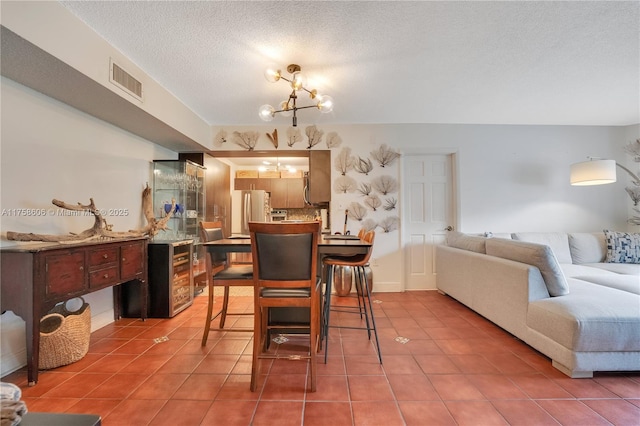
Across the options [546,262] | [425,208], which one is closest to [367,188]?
[425,208]

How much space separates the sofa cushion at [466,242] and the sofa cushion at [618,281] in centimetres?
99

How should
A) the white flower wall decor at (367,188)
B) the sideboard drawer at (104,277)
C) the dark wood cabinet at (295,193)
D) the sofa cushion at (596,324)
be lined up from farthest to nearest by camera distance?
the dark wood cabinet at (295,193), the white flower wall decor at (367,188), the sideboard drawer at (104,277), the sofa cushion at (596,324)

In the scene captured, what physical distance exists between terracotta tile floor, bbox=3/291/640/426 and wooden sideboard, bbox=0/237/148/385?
0.46 meters

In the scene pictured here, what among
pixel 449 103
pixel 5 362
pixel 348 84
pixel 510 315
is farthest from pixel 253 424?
pixel 449 103

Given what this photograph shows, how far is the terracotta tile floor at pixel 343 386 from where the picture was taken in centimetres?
146

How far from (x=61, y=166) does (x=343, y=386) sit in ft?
9.42

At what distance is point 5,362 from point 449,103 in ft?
15.5

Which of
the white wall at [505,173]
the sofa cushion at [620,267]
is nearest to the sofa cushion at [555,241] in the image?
the sofa cushion at [620,267]

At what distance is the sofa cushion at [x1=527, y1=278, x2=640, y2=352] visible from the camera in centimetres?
175

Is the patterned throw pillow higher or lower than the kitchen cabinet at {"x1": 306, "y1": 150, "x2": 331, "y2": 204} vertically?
lower

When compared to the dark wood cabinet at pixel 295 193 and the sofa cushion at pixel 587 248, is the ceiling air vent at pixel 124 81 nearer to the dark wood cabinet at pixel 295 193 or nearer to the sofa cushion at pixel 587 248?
the dark wood cabinet at pixel 295 193

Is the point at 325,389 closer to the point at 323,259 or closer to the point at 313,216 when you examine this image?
the point at 323,259

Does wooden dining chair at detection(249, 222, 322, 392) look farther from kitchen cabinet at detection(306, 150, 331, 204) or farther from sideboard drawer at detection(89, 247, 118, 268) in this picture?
kitchen cabinet at detection(306, 150, 331, 204)

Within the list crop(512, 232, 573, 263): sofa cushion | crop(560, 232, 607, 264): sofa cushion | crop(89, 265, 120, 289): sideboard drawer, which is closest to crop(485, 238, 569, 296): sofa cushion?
crop(512, 232, 573, 263): sofa cushion
